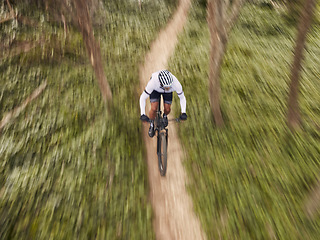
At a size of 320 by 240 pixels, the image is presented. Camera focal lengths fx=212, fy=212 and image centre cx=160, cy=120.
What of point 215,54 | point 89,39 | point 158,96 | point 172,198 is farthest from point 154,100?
point 89,39

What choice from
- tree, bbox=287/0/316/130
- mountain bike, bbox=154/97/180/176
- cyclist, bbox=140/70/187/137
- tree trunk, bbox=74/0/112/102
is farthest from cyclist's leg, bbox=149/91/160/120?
tree, bbox=287/0/316/130

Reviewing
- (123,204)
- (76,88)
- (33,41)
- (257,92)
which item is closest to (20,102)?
(76,88)

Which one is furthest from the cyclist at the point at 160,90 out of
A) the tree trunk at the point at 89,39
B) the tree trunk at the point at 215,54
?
the tree trunk at the point at 89,39

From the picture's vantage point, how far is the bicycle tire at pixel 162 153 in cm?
577

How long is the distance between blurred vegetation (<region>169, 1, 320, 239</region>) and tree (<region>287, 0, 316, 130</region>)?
1.40 feet

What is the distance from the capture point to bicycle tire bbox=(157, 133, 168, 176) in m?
5.77

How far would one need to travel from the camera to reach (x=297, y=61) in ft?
22.5

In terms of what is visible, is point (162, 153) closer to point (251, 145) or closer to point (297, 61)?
point (251, 145)

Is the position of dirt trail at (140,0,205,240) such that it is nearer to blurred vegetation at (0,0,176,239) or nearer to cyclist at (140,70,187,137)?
blurred vegetation at (0,0,176,239)

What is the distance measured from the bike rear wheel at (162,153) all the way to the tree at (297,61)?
5.02m

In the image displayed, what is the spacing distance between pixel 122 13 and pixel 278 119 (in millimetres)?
14403

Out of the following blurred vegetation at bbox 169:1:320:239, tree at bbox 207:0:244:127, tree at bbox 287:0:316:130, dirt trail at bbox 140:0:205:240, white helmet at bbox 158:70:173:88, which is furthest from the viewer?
tree at bbox 207:0:244:127

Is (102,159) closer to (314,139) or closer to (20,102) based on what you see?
(20,102)

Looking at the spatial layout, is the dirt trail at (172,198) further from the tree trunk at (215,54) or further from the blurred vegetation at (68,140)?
the tree trunk at (215,54)
